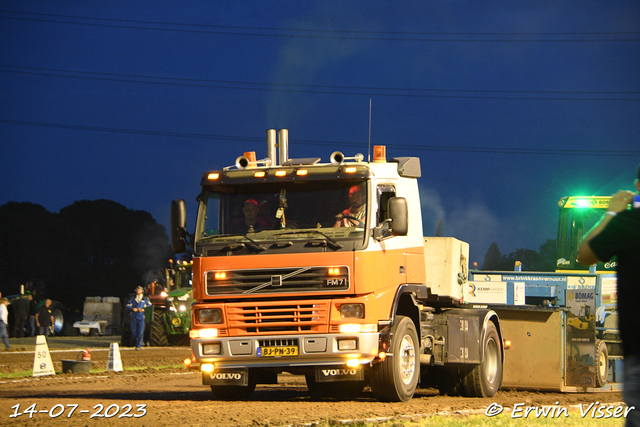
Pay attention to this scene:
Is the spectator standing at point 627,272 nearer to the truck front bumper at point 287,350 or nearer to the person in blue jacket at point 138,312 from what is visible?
the truck front bumper at point 287,350

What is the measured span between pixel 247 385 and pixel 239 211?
244 centimetres

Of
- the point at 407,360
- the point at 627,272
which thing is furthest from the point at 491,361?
the point at 627,272

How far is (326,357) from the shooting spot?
10906 millimetres


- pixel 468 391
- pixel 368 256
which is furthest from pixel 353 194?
pixel 468 391

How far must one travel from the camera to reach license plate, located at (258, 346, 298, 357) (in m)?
10.9

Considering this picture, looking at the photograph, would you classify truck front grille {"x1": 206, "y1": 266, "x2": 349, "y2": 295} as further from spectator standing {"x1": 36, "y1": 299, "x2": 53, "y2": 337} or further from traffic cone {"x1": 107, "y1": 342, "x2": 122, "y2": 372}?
spectator standing {"x1": 36, "y1": 299, "x2": 53, "y2": 337}

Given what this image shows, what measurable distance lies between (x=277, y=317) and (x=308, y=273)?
0.72 m

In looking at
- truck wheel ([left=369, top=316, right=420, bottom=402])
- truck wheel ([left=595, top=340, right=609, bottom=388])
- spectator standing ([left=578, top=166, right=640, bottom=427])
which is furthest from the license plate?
truck wheel ([left=595, top=340, right=609, bottom=388])

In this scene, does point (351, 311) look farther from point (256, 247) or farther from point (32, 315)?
point (32, 315)

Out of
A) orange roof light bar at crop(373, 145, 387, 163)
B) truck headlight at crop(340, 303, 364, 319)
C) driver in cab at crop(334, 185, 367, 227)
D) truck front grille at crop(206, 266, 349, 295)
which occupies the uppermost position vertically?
orange roof light bar at crop(373, 145, 387, 163)

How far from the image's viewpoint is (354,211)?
11297mm

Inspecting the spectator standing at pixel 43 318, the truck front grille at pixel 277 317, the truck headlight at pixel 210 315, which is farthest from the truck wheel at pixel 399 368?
the spectator standing at pixel 43 318

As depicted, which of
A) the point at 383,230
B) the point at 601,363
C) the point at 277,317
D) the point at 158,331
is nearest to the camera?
the point at 277,317

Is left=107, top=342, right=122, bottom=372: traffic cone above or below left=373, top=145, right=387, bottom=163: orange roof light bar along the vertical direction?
below
